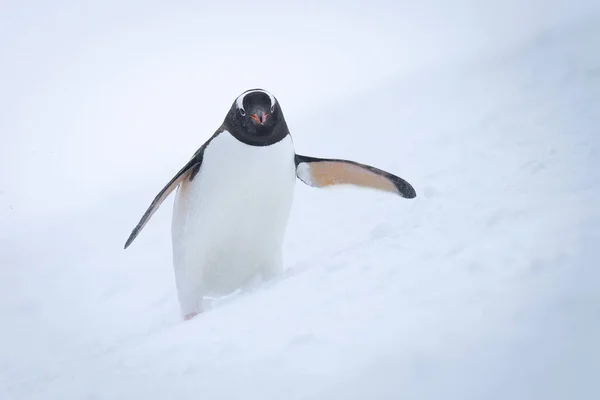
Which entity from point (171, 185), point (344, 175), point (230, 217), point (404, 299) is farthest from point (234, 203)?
point (404, 299)

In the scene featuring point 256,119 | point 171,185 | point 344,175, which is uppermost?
point 256,119

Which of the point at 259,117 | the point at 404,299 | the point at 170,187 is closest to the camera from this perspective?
the point at 404,299

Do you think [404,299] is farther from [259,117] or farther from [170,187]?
[170,187]

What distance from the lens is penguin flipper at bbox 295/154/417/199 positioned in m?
3.19

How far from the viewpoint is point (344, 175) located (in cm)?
329

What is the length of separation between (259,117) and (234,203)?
43 cm

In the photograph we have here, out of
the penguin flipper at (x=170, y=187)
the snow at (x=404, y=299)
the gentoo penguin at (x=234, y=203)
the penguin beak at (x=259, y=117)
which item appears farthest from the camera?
the penguin flipper at (x=170, y=187)

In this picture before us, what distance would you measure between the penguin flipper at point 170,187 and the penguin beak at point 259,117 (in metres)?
0.44

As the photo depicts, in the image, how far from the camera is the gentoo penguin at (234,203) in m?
2.79

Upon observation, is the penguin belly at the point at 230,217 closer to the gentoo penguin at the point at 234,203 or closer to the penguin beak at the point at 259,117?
the gentoo penguin at the point at 234,203

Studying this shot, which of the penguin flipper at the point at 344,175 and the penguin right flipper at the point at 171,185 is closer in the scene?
the penguin right flipper at the point at 171,185

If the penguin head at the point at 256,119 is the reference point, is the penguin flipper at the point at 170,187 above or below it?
below

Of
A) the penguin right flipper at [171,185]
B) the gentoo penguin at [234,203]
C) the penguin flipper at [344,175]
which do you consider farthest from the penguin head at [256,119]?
the penguin flipper at [344,175]

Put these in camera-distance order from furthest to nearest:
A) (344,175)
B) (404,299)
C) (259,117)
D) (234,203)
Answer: (344,175) < (234,203) < (259,117) < (404,299)
